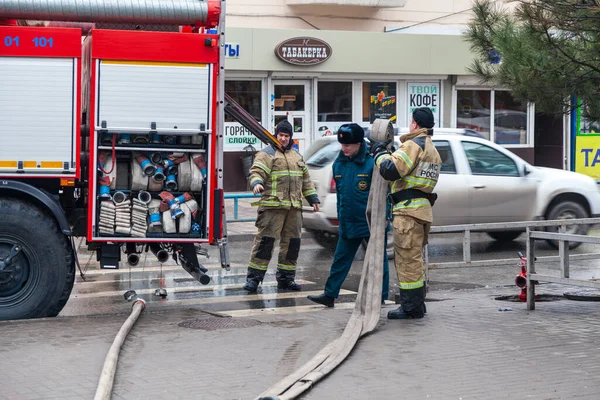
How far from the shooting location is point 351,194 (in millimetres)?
9109

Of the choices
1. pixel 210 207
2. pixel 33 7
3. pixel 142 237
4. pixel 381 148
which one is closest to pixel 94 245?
pixel 142 237

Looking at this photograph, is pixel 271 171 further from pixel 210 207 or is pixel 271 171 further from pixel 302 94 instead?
pixel 302 94

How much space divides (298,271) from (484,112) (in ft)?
50.6

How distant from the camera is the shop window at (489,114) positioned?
26328 mm

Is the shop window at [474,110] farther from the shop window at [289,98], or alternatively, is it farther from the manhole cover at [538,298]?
the manhole cover at [538,298]

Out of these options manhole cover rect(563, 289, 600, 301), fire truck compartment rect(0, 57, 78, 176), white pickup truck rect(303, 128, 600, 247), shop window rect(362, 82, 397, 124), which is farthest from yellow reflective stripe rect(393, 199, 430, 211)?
shop window rect(362, 82, 397, 124)

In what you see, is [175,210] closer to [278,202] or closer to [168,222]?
[168,222]

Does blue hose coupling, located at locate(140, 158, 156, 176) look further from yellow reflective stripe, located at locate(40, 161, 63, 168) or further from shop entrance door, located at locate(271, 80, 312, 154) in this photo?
shop entrance door, located at locate(271, 80, 312, 154)

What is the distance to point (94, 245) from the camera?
8.91 meters

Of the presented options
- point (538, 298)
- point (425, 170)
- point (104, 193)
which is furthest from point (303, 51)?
point (425, 170)

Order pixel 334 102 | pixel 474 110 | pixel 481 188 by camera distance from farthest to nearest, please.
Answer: pixel 474 110
pixel 334 102
pixel 481 188

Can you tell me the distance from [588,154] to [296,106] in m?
8.80

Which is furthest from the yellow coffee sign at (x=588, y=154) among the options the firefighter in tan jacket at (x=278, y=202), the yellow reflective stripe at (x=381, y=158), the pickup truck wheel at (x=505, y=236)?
the yellow reflective stripe at (x=381, y=158)

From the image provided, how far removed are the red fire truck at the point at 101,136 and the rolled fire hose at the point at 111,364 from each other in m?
0.97
